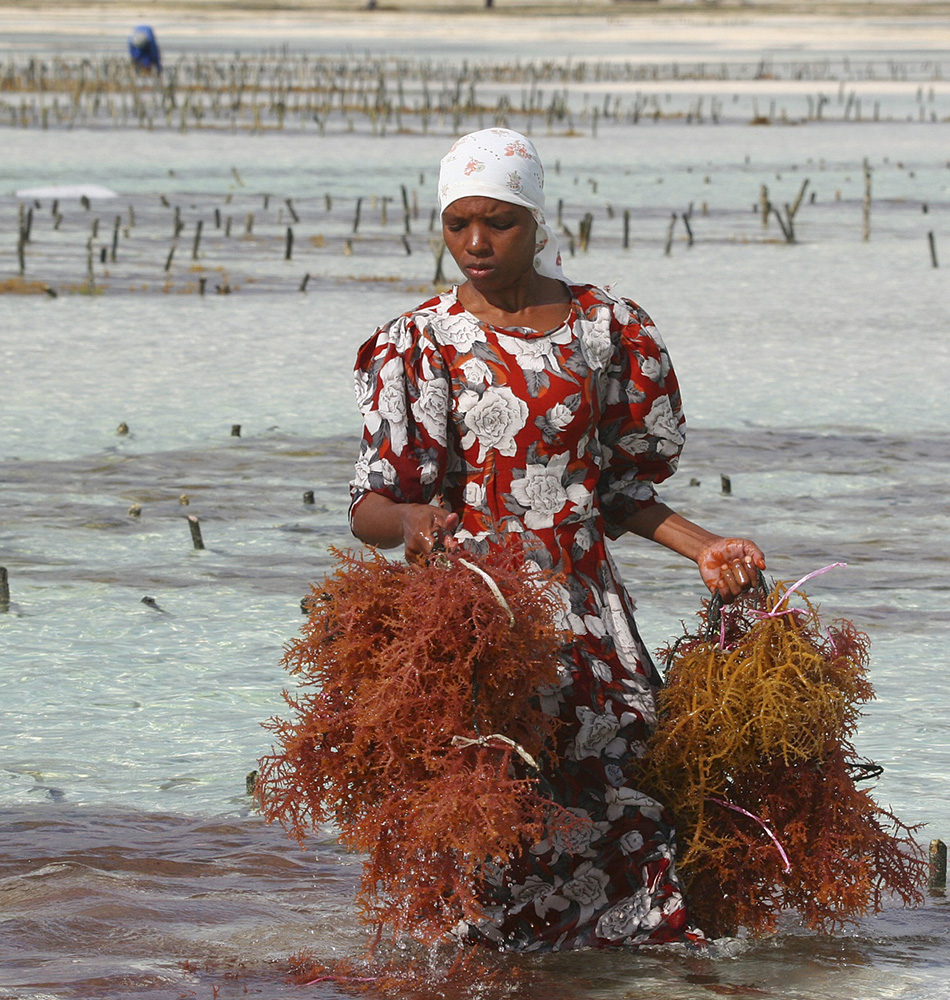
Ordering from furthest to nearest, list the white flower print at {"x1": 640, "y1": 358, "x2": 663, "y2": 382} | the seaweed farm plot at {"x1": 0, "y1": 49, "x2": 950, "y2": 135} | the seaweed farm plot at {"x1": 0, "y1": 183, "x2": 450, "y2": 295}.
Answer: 1. the seaweed farm plot at {"x1": 0, "y1": 49, "x2": 950, "y2": 135}
2. the seaweed farm plot at {"x1": 0, "y1": 183, "x2": 450, "y2": 295}
3. the white flower print at {"x1": 640, "y1": 358, "x2": 663, "y2": 382}

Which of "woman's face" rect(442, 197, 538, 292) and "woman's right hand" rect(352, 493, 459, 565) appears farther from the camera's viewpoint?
"woman's face" rect(442, 197, 538, 292)

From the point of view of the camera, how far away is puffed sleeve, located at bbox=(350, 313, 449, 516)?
3270 mm

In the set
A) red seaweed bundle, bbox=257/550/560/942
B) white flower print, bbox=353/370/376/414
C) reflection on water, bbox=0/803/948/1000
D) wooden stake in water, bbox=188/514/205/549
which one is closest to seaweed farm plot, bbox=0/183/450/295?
wooden stake in water, bbox=188/514/205/549

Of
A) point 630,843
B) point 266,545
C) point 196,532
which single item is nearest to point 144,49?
point 266,545

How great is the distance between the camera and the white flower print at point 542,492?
3297mm

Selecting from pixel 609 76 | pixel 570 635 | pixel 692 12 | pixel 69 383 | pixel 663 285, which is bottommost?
pixel 570 635

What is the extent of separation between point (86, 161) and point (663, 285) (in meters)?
11.6

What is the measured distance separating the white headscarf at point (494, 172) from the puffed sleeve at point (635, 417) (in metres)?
0.26

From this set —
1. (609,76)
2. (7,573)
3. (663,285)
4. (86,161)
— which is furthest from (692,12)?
(7,573)

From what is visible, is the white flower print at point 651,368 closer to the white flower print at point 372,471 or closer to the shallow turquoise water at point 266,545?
the white flower print at point 372,471

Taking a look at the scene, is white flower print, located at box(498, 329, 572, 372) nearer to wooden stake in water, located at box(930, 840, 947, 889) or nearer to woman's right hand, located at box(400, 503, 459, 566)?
woman's right hand, located at box(400, 503, 459, 566)

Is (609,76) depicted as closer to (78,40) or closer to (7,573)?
(78,40)

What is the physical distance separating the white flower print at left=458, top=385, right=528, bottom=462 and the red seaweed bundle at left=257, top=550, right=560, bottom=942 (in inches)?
9.1

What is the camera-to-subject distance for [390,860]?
3105 mm
